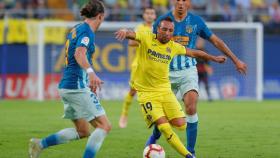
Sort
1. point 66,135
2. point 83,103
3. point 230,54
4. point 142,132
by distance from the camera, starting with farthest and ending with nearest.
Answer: point 142,132, point 230,54, point 66,135, point 83,103

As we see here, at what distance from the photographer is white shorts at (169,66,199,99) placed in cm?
1227

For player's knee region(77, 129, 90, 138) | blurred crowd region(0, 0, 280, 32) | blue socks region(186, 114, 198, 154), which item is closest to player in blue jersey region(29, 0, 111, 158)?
player's knee region(77, 129, 90, 138)

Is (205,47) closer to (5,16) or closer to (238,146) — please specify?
(5,16)

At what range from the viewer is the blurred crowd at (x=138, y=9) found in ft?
96.6

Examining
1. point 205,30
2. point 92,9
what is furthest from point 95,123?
point 205,30

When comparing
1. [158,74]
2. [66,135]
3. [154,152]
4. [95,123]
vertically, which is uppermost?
[158,74]

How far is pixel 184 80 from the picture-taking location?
12328 mm

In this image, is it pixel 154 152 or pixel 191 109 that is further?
pixel 191 109

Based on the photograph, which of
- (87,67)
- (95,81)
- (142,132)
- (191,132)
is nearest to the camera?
(95,81)

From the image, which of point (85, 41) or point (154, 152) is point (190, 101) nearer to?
point (154, 152)

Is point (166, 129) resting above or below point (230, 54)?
below

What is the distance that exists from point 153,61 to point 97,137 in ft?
5.99

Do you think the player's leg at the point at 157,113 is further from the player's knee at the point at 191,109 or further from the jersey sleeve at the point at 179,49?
the player's knee at the point at 191,109

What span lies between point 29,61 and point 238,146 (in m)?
16.1
